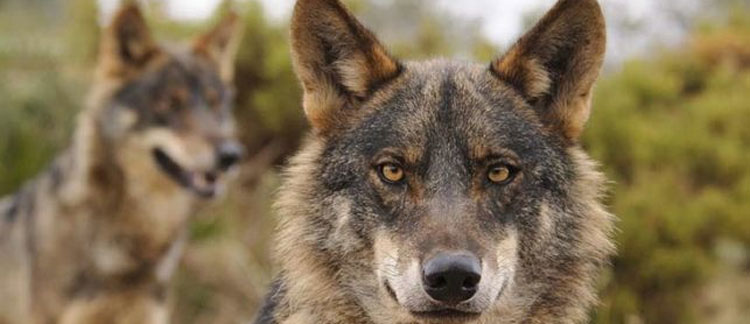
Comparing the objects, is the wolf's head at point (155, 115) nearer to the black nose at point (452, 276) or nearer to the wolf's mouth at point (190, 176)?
the wolf's mouth at point (190, 176)

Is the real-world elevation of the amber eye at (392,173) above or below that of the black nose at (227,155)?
below

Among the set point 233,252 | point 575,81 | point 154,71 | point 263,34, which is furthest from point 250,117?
point 575,81

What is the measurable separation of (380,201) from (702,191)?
8.77 metres

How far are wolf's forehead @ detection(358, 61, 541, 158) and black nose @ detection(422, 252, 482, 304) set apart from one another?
0.52m

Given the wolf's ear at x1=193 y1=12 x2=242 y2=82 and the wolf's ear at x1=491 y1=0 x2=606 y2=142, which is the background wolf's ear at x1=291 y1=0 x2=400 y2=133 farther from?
the wolf's ear at x1=193 y1=12 x2=242 y2=82

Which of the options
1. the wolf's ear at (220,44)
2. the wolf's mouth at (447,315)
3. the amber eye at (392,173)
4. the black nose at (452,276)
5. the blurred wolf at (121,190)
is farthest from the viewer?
the wolf's ear at (220,44)

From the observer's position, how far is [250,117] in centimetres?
1388

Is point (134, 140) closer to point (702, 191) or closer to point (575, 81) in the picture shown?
point (575, 81)

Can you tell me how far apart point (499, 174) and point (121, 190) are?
5.21 meters

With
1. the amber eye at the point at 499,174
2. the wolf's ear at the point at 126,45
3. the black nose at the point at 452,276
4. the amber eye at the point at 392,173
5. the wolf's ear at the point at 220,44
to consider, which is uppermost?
the wolf's ear at the point at 220,44

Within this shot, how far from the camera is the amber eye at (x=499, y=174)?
436 cm

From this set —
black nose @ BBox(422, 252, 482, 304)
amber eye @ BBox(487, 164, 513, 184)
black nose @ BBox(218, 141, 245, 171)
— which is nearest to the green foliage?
black nose @ BBox(218, 141, 245, 171)

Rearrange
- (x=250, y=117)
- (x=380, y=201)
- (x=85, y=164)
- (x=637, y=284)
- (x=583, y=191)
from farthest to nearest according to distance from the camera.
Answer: (x=250, y=117) < (x=637, y=284) < (x=85, y=164) < (x=583, y=191) < (x=380, y=201)

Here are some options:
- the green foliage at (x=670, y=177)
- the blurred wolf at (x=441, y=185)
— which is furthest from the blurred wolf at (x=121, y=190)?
the blurred wolf at (x=441, y=185)
